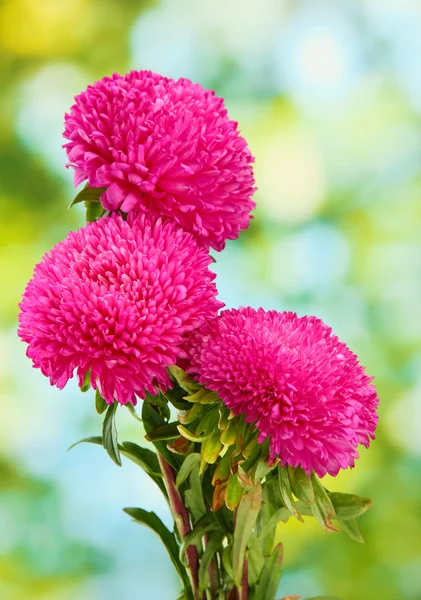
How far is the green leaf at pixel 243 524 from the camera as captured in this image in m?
0.63

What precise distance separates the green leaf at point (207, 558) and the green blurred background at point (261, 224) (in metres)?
0.66

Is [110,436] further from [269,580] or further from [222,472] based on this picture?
[269,580]

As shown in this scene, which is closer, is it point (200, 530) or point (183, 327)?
point (183, 327)

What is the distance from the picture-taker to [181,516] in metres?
0.66

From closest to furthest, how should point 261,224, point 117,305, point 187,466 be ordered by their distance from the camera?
point 117,305
point 187,466
point 261,224

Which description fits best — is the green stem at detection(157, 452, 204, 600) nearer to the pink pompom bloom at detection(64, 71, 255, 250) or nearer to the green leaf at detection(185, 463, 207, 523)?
the green leaf at detection(185, 463, 207, 523)

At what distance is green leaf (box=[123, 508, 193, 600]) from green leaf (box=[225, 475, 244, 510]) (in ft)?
0.47

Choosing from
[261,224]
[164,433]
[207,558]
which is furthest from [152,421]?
[261,224]

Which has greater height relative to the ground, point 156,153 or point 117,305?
point 156,153

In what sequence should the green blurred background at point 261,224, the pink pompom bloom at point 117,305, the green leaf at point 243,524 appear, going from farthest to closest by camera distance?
the green blurred background at point 261,224, the green leaf at point 243,524, the pink pompom bloom at point 117,305

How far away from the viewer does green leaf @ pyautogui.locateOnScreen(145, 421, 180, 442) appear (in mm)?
619

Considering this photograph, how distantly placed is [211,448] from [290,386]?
8cm


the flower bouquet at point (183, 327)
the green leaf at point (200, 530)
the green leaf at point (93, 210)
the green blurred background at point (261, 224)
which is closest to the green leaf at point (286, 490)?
the flower bouquet at point (183, 327)

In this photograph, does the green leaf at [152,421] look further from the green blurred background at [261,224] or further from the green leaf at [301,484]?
the green blurred background at [261,224]
